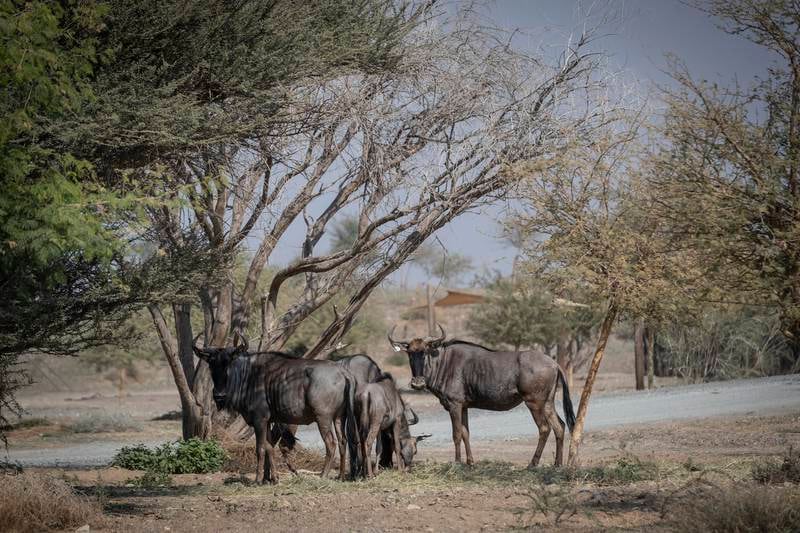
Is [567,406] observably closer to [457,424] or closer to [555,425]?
[555,425]

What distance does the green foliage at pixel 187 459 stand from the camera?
17344 millimetres

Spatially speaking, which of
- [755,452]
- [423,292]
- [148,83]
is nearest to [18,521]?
[148,83]

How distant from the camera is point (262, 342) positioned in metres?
18.8

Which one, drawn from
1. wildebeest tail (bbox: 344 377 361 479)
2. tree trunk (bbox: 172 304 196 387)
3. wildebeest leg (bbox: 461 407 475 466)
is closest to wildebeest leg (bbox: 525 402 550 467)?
wildebeest leg (bbox: 461 407 475 466)

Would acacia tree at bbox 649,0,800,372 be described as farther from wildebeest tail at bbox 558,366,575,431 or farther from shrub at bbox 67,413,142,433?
shrub at bbox 67,413,142,433

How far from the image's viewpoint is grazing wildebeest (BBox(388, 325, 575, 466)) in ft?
52.9

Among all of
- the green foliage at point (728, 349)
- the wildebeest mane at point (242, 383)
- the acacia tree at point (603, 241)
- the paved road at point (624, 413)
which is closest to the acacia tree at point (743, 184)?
the acacia tree at point (603, 241)

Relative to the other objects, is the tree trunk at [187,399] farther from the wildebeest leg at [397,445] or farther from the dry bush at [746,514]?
the dry bush at [746,514]

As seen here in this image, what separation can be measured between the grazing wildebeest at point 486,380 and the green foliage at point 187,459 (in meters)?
3.83

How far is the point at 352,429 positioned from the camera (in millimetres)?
15867

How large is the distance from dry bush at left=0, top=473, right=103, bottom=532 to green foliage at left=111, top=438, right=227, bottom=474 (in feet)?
20.5

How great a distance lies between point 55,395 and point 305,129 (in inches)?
2079

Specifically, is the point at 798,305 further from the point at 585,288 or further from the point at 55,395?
the point at 55,395

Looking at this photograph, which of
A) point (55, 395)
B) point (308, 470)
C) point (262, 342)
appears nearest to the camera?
point (308, 470)
